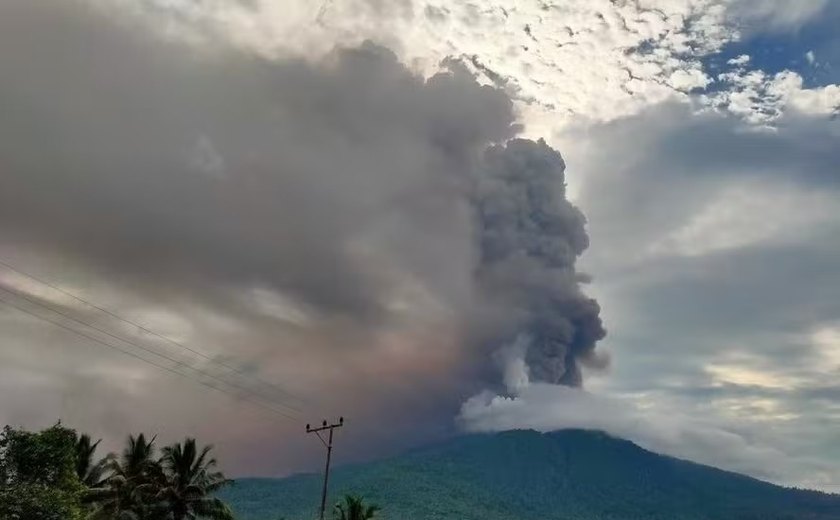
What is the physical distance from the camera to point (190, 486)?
53750mm

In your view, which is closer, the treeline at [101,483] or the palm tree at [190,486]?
the treeline at [101,483]

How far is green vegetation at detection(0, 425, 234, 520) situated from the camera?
128 feet

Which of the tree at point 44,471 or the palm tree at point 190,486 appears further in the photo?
the palm tree at point 190,486

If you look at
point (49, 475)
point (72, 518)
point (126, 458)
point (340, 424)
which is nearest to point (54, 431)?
point (49, 475)

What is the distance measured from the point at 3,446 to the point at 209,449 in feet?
52.6

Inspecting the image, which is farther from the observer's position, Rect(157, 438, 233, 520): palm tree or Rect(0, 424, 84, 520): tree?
Rect(157, 438, 233, 520): palm tree

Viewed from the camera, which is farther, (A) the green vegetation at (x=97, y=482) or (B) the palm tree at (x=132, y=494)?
(B) the palm tree at (x=132, y=494)

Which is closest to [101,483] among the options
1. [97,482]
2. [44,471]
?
[97,482]

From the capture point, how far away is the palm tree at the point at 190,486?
175 ft

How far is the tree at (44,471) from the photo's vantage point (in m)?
38.6

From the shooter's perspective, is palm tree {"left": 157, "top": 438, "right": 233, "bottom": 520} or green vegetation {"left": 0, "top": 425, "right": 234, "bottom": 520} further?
palm tree {"left": 157, "top": 438, "right": 233, "bottom": 520}

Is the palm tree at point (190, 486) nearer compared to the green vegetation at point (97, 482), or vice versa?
the green vegetation at point (97, 482)

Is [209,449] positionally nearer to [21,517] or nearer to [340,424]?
[340,424]

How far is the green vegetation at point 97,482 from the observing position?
38.9m
